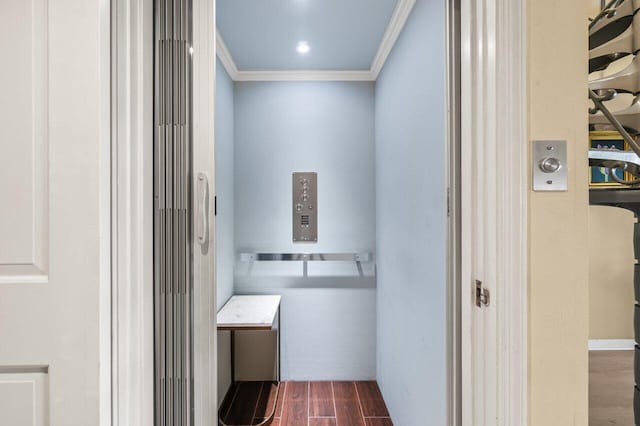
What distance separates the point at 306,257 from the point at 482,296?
6.18ft

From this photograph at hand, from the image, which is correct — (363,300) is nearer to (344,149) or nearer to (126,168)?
(344,149)

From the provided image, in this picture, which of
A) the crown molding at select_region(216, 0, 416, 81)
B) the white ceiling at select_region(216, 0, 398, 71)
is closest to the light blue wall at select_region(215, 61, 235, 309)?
the crown molding at select_region(216, 0, 416, 81)

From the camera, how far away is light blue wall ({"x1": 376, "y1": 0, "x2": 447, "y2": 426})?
1313 mm

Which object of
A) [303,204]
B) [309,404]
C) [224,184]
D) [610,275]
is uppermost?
[224,184]

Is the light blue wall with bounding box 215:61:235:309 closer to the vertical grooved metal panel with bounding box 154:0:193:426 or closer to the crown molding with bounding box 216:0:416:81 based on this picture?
the crown molding with bounding box 216:0:416:81

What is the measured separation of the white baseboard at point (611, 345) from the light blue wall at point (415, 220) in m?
0.72

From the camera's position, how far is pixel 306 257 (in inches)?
104

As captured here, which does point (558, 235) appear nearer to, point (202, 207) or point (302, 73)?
point (202, 207)

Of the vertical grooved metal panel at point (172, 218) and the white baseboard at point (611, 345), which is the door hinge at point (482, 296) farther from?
the white baseboard at point (611, 345)

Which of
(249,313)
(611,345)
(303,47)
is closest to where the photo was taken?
(611,345)

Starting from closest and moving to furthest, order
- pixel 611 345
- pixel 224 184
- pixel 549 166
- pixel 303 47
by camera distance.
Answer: pixel 549 166 < pixel 611 345 < pixel 303 47 < pixel 224 184

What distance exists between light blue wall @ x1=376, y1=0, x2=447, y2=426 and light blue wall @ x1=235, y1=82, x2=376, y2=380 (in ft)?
1.01

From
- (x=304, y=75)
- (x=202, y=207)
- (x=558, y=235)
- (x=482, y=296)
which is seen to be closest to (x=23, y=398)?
(x=202, y=207)

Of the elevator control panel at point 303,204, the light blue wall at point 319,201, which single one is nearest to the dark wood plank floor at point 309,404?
the light blue wall at point 319,201
